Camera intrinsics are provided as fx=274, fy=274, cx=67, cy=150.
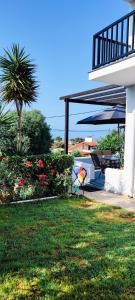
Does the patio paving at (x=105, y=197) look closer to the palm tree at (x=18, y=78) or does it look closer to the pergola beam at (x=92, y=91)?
the palm tree at (x=18, y=78)

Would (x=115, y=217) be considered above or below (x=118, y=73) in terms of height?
below

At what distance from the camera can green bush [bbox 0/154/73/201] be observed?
838 centimetres

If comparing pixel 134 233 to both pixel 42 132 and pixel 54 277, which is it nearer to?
pixel 54 277

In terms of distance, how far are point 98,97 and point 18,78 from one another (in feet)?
13.0

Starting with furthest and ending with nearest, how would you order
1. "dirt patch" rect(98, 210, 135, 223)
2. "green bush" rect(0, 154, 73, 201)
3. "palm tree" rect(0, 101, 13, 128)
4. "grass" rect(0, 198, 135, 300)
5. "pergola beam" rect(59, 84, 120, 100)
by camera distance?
"pergola beam" rect(59, 84, 120, 100), "palm tree" rect(0, 101, 13, 128), "green bush" rect(0, 154, 73, 201), "dirt patch" rect(98, 210, 135, 223), "grass" rect(0, 198, 135, 300)

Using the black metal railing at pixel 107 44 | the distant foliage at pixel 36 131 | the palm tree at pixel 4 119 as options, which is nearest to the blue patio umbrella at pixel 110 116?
the black metal railing at pixel 107 44

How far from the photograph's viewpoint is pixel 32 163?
8719mm

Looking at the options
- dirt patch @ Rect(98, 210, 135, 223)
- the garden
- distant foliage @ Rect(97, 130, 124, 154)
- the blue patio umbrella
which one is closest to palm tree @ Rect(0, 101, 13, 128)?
the garden

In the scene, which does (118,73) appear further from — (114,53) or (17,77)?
(17,77)

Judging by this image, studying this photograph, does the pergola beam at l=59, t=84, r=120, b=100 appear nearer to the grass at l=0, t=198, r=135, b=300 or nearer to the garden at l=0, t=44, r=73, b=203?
the garden at l=0, t=44, r=73, b=203

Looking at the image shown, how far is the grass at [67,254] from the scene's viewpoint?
3.52m

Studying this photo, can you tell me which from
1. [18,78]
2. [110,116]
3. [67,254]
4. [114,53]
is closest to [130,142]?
[110,116]

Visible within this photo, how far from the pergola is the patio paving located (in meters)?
3.70

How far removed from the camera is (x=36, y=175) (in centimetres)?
881
